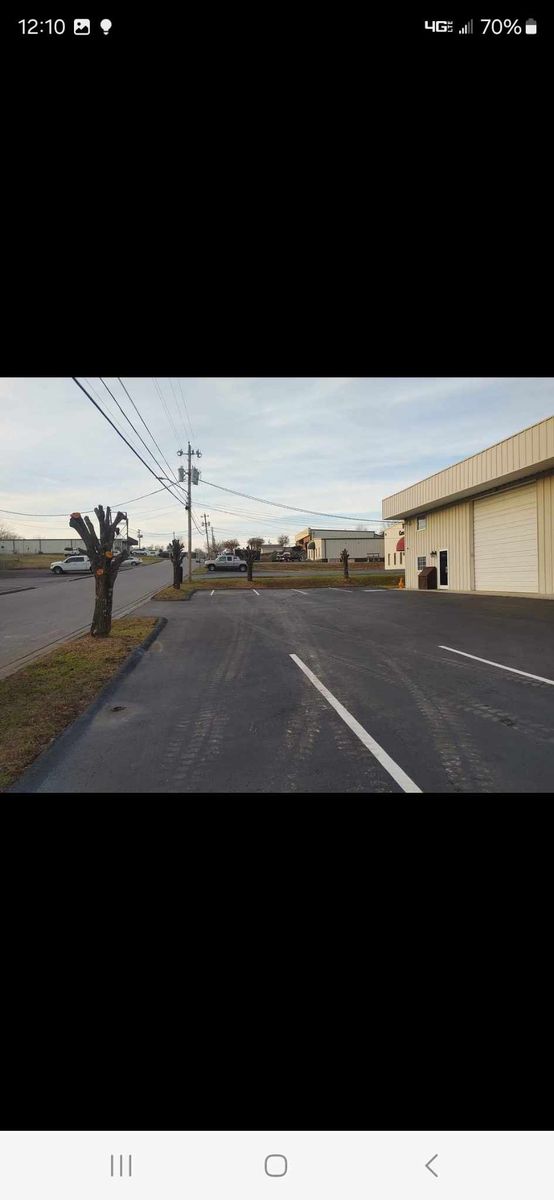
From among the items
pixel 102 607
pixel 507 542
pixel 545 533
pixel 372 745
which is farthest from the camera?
pixel 507 542

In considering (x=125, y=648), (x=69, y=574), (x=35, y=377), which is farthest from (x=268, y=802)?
(x=69, y=574)

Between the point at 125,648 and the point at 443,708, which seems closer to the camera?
the point at 443,708

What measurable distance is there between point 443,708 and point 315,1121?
3.38 meters

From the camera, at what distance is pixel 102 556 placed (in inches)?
320

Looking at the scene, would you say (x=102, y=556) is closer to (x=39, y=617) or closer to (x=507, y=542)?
(x=39, y=617)

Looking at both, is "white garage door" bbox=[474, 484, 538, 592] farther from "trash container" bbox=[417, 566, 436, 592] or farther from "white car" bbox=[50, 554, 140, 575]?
"white car" bbox=[50, 554, 140, 575]

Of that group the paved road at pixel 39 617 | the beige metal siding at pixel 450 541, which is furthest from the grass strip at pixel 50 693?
the beige metal siding at pixel 450 541

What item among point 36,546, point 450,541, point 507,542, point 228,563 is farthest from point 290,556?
point 507,542

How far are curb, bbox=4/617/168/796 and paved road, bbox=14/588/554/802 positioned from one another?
20 millimetres

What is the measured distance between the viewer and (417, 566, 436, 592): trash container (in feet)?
68.0

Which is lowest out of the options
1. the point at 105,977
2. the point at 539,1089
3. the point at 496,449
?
the point at 539,1089

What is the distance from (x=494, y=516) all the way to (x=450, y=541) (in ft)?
10.4
